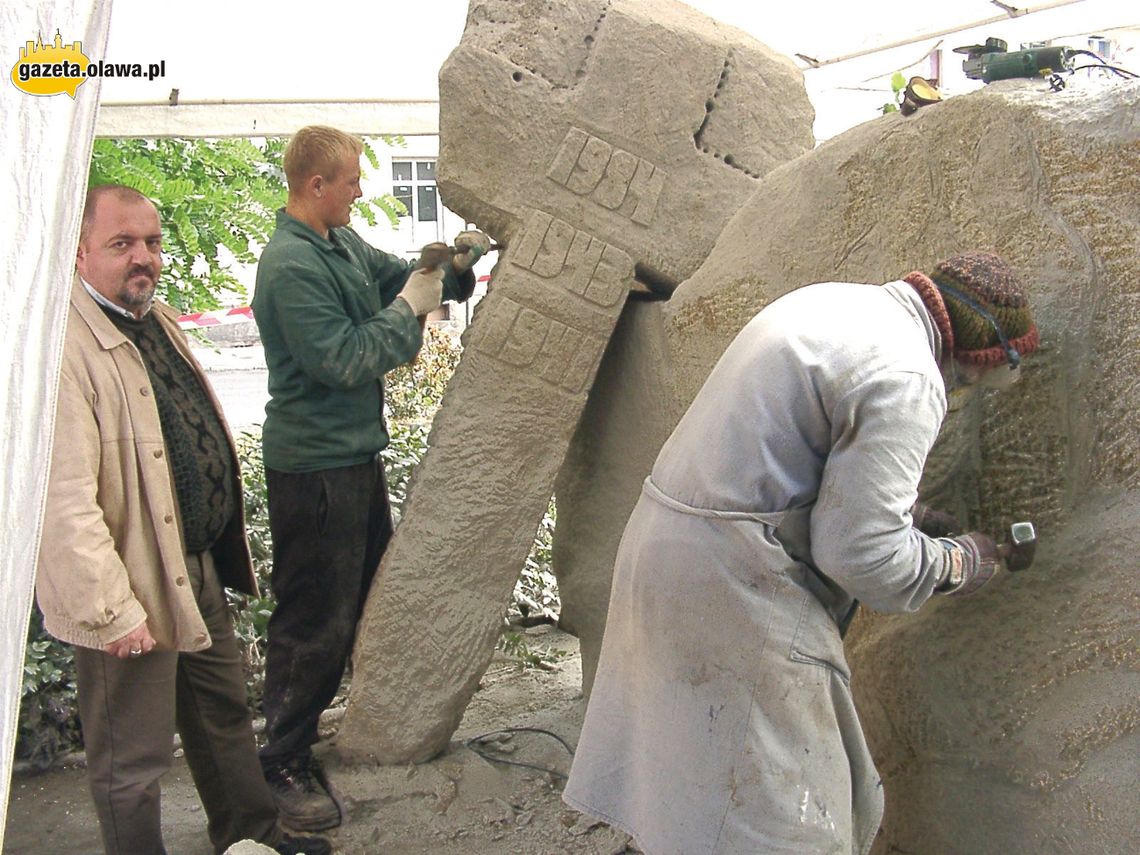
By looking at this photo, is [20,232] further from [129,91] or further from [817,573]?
[129,91]

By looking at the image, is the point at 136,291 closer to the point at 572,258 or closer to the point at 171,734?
the point at 171,734

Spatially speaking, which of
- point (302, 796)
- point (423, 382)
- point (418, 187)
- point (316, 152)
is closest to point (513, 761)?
point (302, 796)

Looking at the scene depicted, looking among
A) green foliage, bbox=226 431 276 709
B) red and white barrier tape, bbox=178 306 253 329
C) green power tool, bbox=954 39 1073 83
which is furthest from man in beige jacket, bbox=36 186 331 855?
red and white barrier tape, bbox=178 306 253 329

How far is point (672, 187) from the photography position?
329 cm

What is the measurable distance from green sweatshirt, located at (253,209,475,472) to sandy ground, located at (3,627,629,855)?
975 millimetres

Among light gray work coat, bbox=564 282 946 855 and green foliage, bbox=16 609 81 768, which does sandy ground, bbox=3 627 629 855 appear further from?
light gray work coat, bbox=564 282 946 855

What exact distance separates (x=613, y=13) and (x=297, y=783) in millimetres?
2369

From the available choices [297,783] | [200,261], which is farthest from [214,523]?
[200,261]

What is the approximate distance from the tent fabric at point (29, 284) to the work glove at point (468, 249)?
2.23 metres

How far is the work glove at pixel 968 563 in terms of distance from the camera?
183 cm

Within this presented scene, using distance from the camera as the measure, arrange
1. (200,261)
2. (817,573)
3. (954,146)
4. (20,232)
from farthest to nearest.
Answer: (200,261), (954,146), (817,573), (20,232)

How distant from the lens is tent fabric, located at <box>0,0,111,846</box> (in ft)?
3.74

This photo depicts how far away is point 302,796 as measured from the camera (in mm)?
3168

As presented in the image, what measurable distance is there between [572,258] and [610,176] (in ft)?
0.86
